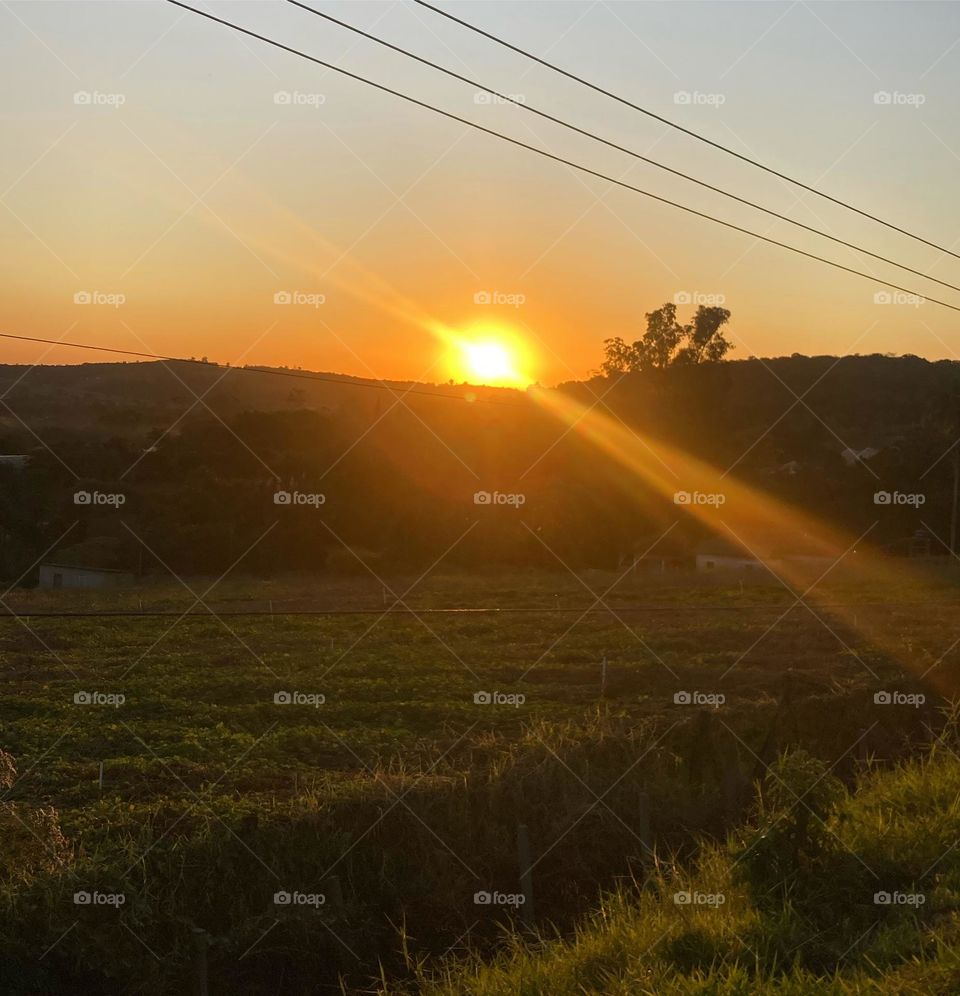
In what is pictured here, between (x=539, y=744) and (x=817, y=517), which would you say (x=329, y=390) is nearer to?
(x=817, y=517)

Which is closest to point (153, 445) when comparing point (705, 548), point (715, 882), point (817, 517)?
point (705, 548)

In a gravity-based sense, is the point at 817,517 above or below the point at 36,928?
above

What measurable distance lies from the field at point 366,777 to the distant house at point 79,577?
16.6 meters

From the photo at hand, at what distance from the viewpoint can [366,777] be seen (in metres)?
13.3

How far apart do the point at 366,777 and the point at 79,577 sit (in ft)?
111

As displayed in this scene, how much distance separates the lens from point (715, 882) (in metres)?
10.1

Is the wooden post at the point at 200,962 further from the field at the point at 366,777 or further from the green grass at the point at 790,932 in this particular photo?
the green grass at the point at 790,932

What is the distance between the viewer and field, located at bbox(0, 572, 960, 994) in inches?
406

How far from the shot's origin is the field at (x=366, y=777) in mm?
10305

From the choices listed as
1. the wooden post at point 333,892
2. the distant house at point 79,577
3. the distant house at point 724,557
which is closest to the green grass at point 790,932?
the wooden post at point 333,892

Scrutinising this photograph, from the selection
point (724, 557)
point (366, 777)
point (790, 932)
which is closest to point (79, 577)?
point (724, 557)

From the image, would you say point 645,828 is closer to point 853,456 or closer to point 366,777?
point 366,777

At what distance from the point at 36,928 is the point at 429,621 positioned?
70.5ft

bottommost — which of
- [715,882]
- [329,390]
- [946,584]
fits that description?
[715,882]
